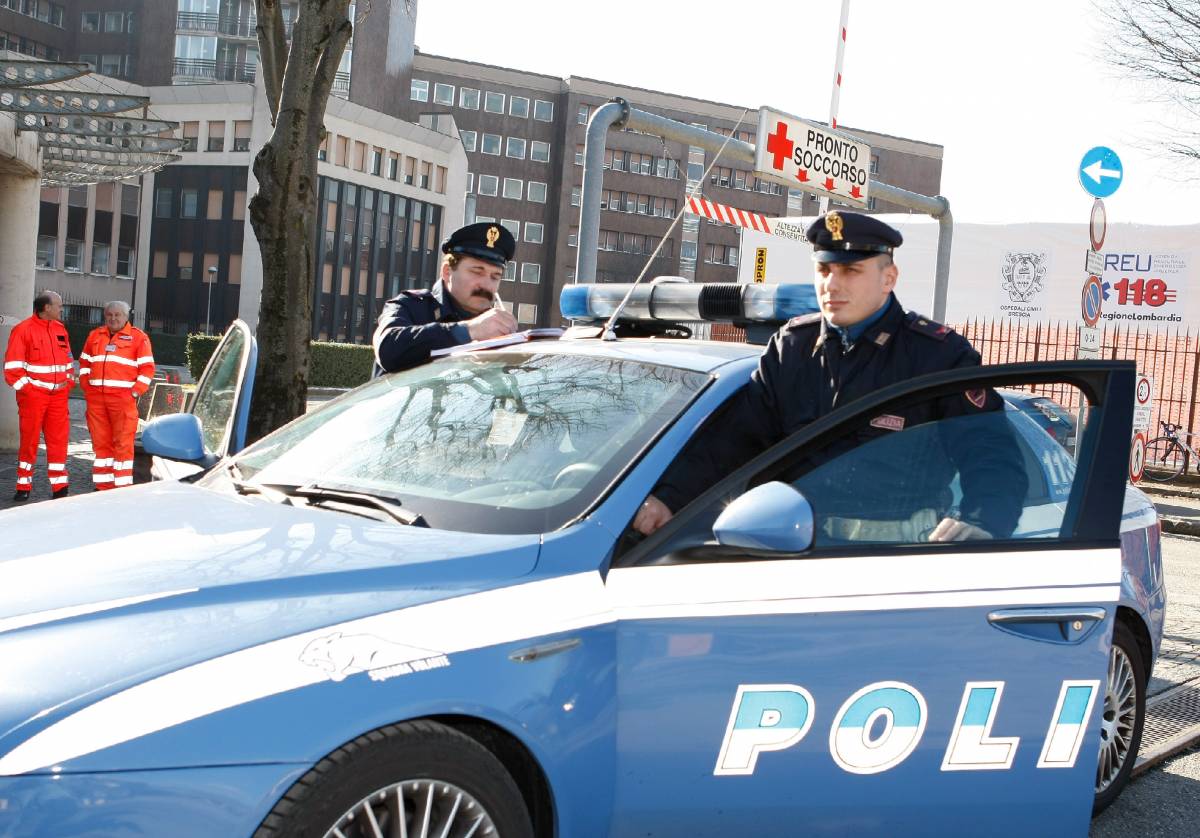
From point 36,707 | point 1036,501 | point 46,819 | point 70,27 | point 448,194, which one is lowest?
point 46,819

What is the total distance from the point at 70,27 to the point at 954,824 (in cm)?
8482

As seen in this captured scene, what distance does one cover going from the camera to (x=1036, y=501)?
128 inches

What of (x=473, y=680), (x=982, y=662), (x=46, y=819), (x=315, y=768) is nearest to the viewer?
(x=46, y=819)

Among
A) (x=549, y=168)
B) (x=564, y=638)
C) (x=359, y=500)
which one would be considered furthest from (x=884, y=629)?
(x=549, y=168)

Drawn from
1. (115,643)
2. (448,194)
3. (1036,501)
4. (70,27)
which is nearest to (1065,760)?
(1036,501)

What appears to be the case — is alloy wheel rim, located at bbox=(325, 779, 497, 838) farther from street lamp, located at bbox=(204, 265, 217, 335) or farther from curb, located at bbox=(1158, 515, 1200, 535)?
street lamp, located at bbox=(204, 265, 217, 335)

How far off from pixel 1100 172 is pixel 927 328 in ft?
21.9

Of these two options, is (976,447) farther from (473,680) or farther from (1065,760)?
(473,680)

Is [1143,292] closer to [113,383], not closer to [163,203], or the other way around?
[113,383]

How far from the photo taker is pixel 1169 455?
20219mm

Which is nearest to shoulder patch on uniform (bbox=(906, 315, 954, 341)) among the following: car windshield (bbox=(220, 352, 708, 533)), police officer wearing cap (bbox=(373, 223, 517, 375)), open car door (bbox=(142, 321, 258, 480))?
car windshield (bbox=(220, 352, 708, 533))

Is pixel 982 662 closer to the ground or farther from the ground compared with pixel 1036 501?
closer to the ground

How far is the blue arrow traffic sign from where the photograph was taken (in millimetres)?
9609

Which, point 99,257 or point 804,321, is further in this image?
point 99,257
